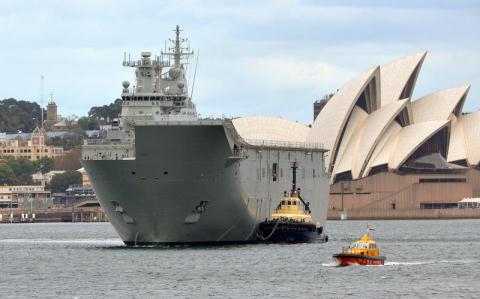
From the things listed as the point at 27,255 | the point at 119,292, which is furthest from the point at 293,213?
the point at 119,292

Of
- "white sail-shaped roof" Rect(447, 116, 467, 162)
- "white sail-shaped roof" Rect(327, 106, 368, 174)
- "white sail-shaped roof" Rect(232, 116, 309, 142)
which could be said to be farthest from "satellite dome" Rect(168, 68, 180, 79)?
"white sail-shaped roof" Rect(447, 116, 467, 162)

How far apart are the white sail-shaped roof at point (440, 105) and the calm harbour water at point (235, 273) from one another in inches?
2556

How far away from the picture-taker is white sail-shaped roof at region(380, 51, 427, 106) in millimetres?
152375

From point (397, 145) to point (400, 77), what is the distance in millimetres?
7613

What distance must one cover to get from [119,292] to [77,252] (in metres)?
27.0

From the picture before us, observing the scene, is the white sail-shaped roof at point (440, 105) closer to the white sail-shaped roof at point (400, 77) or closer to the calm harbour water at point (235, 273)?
the white sail-shaped roof at point (400, 77)

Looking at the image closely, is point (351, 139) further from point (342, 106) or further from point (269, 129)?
point (269, 129)

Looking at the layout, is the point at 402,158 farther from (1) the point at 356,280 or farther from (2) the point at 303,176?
(1) the point at 356,280

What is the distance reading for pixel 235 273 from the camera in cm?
6931

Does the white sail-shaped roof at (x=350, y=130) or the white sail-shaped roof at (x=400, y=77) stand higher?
the white sail-shaped roof at (x=400, y=77)

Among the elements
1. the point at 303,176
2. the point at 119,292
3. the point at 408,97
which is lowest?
the point at 119,292

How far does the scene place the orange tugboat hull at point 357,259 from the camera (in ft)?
238

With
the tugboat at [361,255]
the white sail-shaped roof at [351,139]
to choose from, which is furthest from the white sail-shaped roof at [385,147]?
the tugboat at [361,255]

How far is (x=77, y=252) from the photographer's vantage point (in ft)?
289
